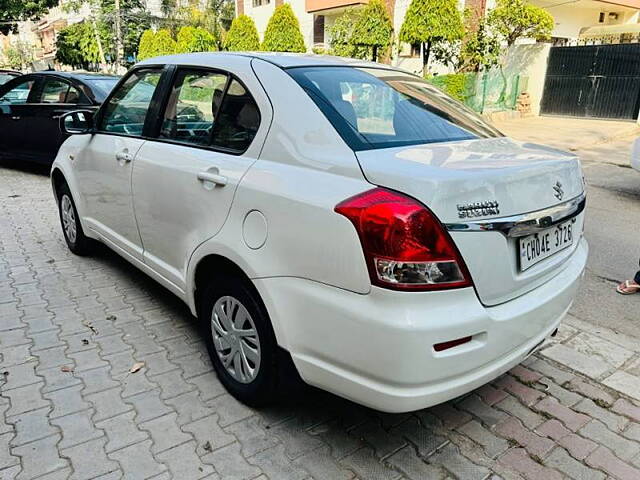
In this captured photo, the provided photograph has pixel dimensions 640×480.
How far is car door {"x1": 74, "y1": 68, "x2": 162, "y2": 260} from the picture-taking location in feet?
11.2

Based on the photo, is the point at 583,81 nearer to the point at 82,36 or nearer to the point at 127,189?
the point at 127,189

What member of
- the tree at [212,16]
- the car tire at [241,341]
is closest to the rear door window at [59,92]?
the car tire at [241,341]

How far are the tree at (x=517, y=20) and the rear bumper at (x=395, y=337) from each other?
14.4m

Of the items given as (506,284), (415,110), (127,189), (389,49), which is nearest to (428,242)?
(506,284)

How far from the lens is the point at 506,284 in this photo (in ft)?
6.82

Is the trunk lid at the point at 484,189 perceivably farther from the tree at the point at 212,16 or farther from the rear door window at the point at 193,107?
the tree at the point at 212,16

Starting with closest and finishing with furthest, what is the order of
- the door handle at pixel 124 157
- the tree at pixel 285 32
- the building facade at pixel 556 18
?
1. the door handle at pixel 124 157
2. the building facade at pixel 556 18
3. the tree at pixel 285 32

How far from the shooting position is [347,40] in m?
16.5

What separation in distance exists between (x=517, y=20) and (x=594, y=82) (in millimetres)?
3341

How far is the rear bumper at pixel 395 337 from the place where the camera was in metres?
1.87

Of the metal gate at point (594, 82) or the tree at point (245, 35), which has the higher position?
the tree at point (245, 35)

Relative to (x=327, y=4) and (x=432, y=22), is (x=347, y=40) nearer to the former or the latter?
(x=432, y=22)

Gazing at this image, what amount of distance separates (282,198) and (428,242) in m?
0.64

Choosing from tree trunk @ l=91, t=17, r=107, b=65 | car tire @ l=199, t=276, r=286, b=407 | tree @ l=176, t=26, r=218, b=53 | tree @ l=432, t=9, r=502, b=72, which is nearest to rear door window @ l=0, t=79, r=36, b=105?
car tire @ l=199, t=276, r=286, b=407
